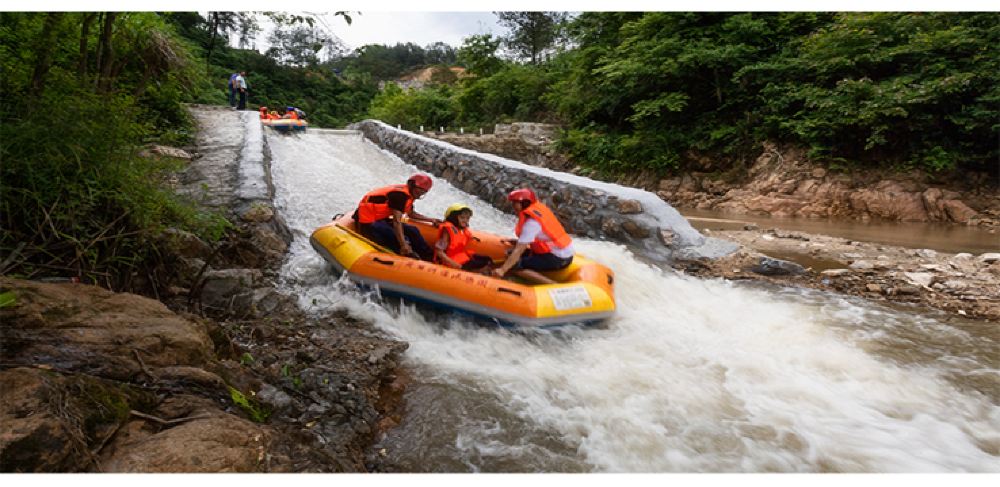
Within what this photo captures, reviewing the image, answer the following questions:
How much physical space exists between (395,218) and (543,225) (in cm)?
148

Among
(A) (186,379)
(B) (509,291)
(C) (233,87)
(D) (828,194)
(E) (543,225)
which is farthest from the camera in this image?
(C) (233,87)

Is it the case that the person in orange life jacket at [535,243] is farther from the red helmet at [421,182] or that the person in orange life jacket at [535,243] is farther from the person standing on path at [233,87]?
the person standing on path at [233,87]

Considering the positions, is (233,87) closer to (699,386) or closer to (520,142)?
(520,142)

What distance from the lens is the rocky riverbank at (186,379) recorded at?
178 centimetres

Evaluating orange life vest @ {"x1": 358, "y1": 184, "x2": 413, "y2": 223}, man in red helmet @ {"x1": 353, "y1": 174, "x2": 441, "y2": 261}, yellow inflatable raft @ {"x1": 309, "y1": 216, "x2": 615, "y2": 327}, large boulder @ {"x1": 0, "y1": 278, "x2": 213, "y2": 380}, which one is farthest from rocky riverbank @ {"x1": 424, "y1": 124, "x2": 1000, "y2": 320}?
large boulder @ {"x1": 0, "y1": 278, "x2": 213, "y2": 380}

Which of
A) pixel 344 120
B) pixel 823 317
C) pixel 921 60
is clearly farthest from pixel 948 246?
pixel 344 120

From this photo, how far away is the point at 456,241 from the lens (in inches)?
199

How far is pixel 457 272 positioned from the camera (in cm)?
444

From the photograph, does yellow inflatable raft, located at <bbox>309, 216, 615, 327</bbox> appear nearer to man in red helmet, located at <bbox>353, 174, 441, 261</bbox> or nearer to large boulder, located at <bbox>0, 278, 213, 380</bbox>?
man in red helmet, located at <bbox>353, 174, 441, 261</bbox>

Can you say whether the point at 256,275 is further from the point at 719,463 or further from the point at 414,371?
the point at 719,463

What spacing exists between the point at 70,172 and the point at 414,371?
253 centimetres

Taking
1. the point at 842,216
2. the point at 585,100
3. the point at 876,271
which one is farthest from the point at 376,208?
the point at 585,100

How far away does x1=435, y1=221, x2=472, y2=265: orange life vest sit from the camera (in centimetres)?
502

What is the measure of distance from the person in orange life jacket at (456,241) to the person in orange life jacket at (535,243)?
15.4 inches
